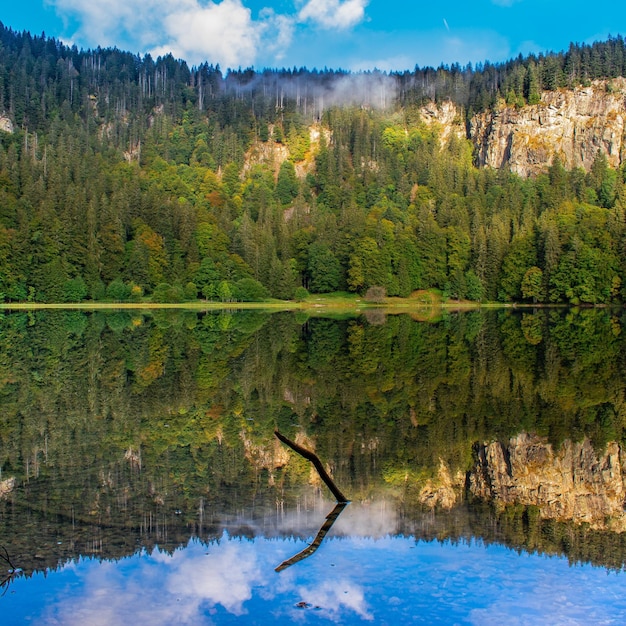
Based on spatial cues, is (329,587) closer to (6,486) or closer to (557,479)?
(557,479)

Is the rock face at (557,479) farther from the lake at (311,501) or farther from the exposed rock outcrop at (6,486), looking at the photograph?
the exposed rock outcrop at (6,486)

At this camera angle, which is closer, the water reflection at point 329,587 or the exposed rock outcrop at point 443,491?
the water reflection at point 329,587

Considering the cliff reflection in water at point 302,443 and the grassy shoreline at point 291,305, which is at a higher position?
the grassy shoreline at point 291,305

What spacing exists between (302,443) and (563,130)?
603 ft

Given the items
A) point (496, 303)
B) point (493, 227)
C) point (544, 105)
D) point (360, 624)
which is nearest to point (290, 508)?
point (360, 624)

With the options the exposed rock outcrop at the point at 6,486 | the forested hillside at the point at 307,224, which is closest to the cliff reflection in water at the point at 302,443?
the exposed rock outcrop at the point at 6,486

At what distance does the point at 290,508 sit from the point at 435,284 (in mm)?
114678

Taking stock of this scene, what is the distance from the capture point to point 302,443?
16031 mm

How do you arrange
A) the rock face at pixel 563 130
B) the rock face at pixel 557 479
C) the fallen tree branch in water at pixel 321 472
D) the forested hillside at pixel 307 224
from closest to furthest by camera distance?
the fallen tree branch in water at pixel 321 472 → the rock face at pixel 557 479 → the forested hillside at pixel 307 224 → the rock face at pixel 563 130

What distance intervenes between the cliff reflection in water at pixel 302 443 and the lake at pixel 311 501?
0.06 m

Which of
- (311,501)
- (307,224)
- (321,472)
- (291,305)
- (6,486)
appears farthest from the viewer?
(307,224)

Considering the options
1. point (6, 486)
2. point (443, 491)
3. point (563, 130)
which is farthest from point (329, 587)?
point (563, 130)

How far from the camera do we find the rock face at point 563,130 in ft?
580

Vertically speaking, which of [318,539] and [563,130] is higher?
[563,130]
